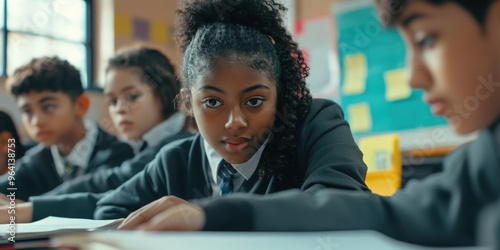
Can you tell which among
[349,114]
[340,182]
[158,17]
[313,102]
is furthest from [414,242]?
[158,17]

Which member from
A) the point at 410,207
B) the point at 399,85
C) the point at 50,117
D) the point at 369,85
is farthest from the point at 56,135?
the point at 369,85

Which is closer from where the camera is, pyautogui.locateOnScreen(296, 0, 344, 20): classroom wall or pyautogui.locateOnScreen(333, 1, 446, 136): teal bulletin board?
pyautogui.locateOnScreen(333, 1, 446, 136): teal bulletin board

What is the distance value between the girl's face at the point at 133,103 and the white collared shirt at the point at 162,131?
1cm

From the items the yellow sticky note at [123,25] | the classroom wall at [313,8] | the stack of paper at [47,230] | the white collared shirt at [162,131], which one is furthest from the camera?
the yellow sticky note at [123,25]

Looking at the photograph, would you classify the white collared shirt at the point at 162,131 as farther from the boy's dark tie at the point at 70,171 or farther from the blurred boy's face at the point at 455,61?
the blurred boy's face at the point at 455,61

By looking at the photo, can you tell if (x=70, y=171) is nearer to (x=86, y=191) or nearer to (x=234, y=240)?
(x=86, y=191)

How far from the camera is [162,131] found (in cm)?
70

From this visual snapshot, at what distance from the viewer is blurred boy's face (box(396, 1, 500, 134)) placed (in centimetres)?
16

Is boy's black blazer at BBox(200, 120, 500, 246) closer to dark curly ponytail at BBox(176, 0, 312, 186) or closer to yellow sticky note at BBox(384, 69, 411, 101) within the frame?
yellow sticky note at BBox(384, 69, 411, 101)

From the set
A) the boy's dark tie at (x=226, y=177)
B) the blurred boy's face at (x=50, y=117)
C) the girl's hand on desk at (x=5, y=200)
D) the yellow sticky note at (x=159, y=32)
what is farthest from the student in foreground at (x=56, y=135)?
the yellow sticky note at (x=159, y=32)

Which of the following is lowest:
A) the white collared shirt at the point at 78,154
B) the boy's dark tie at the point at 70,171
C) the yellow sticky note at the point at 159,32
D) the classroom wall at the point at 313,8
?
the boy's dark tie at the point at 70,171

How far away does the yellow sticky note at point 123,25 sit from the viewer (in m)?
1.57

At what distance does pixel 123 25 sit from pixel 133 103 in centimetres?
95

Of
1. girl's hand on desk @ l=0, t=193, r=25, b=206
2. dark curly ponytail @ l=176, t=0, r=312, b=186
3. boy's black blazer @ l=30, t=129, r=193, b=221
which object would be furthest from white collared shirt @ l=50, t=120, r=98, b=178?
A: dark curly ponytail @ l=176, t=0, r=312, b=186
